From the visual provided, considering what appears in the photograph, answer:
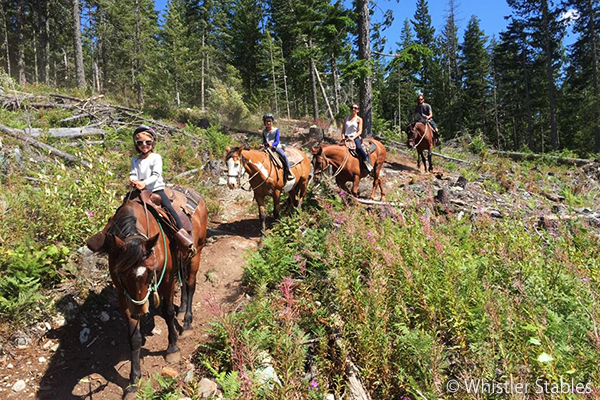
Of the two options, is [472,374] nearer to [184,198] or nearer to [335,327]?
[335,327]

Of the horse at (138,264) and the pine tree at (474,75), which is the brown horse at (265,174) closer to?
the horse at (138,264)

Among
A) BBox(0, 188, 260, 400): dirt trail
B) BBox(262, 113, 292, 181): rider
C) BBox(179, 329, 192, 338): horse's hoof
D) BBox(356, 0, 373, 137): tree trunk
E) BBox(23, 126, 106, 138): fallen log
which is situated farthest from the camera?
BBox(356, 0, 373, 137): tree trunk

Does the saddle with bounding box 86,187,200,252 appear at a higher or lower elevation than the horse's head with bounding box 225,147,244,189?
lower

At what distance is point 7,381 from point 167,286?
236 centimetres

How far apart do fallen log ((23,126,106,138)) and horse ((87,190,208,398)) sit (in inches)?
341

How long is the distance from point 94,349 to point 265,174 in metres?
5.32

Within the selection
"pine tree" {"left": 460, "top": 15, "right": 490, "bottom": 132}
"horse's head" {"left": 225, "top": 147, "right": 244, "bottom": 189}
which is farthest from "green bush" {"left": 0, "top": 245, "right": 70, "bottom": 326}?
"pine tree" {"left": 460, "top": 15, "right": 490, "bottom": 132}

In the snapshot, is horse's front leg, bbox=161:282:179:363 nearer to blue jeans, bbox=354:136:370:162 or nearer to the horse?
the horse

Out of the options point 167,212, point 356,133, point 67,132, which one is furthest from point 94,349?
point 67,132

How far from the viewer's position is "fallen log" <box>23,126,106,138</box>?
10234 mm

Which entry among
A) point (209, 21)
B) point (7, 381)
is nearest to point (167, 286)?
point (7, 381)

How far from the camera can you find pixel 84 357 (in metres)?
4.78

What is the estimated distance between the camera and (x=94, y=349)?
16.3 feet

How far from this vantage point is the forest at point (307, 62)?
24.4 m
